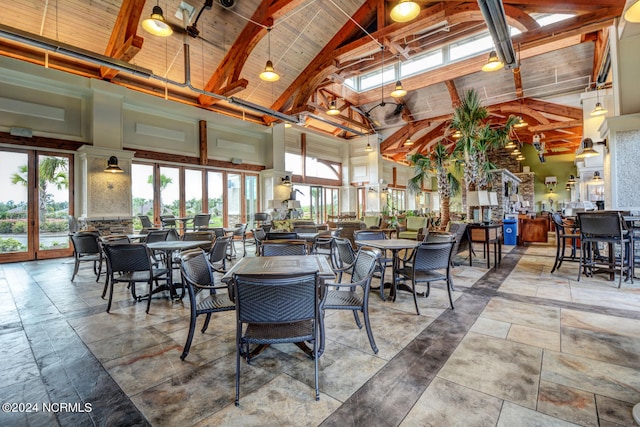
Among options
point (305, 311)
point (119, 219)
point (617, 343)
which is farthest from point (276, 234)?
A: point (119, 219)

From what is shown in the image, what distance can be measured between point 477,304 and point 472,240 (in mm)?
2401

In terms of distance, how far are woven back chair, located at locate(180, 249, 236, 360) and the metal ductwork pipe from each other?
5.11 meters

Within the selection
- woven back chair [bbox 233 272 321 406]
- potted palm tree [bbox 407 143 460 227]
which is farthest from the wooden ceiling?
woven back chair [bbox 233 272 321 406]

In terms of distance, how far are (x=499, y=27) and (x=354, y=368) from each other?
5.64 metres

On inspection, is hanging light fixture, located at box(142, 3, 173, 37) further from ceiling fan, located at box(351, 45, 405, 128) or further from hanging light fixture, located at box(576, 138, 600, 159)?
ceiling fan, located at box(351, 45, 405, 128)

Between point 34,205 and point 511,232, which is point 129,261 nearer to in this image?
point 34,205

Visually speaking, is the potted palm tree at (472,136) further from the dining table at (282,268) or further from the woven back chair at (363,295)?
the dining table at (282,268)

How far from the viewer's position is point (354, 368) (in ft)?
6.82

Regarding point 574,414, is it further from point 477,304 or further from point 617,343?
point 477,304

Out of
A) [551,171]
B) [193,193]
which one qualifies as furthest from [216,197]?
[551,171]

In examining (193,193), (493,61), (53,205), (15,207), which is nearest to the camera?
(493,61)

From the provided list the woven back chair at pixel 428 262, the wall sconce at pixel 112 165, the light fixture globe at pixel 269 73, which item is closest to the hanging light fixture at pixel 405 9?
the light fixture globe at pixel 269 73

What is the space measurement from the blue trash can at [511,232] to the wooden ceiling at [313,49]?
14.5 ft

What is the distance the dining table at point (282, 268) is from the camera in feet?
6.67
